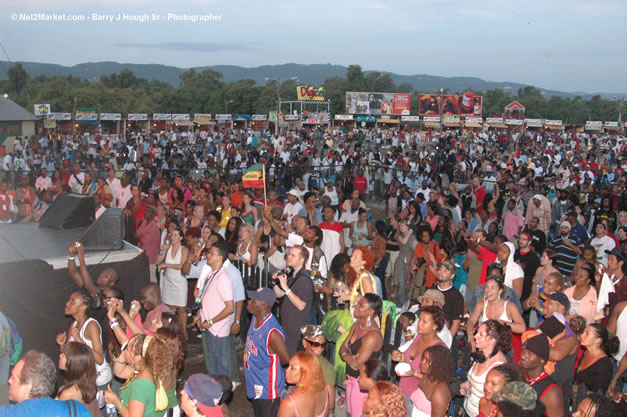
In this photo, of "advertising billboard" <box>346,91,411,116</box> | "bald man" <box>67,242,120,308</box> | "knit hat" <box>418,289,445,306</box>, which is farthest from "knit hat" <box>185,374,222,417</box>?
"advertising billboard" <box>346,91,411,116</box>

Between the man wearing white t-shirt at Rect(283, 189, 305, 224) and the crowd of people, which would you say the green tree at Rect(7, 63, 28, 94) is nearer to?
the crowd of people

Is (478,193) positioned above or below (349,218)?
above

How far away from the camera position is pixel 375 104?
80188 mm

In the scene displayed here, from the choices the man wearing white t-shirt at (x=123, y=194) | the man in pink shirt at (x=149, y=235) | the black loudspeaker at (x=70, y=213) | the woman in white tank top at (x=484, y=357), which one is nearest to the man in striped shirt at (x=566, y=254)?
the woman in white tank top at (x=484, y=357)

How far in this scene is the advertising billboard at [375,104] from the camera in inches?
3109

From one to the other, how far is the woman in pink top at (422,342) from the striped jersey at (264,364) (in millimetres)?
1021

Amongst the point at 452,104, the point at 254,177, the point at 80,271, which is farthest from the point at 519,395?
the point at 452,104

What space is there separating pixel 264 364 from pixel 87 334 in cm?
155

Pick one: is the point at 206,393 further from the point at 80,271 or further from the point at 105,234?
the point at 105,234

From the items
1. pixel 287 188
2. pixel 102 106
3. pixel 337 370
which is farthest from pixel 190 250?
pixel 102 106

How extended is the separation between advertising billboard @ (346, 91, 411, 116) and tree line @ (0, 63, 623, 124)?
35.0 feet

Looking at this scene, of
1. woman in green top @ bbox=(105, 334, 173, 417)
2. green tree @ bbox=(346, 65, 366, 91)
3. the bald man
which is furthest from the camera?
green tree @ bbox=(346, 65, 366, 91)

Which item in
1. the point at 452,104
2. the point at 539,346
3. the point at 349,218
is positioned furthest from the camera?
the point at 452,104

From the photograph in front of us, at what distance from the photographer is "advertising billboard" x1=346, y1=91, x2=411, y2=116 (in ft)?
259
